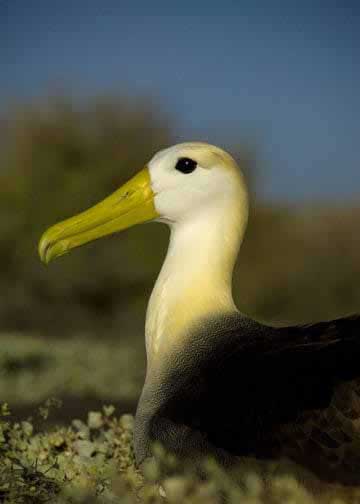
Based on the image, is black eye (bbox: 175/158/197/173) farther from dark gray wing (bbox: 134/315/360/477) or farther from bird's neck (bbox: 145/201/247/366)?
dark gray wing (bbox: 134/315/360/477)

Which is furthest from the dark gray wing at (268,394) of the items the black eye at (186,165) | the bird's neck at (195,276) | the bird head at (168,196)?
the black eye at (186,165)

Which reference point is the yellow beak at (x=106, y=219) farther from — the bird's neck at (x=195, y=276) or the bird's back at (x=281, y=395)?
the bird's back at (x=281, y=395)

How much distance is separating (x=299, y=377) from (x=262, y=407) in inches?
5.9

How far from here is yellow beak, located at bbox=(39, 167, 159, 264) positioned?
379 centimetres

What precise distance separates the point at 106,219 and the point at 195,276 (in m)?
0.55

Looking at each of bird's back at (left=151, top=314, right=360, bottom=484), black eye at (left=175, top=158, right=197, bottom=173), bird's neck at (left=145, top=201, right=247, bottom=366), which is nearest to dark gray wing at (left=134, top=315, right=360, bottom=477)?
bird's back at (left=151, top=314, right=360, bottom=484)

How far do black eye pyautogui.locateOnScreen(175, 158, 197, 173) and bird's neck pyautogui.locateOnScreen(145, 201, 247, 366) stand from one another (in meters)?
0.19

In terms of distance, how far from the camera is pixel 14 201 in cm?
1333

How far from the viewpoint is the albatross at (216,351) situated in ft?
8.83

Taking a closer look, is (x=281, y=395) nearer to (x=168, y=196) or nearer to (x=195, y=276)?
(x=195, y=276)

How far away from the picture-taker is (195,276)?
356cm

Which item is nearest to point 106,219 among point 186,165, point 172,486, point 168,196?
point 168,196

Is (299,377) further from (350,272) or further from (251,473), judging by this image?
(350,272)

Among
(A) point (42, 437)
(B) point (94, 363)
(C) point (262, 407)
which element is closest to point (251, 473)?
(C) point (262, 407)
